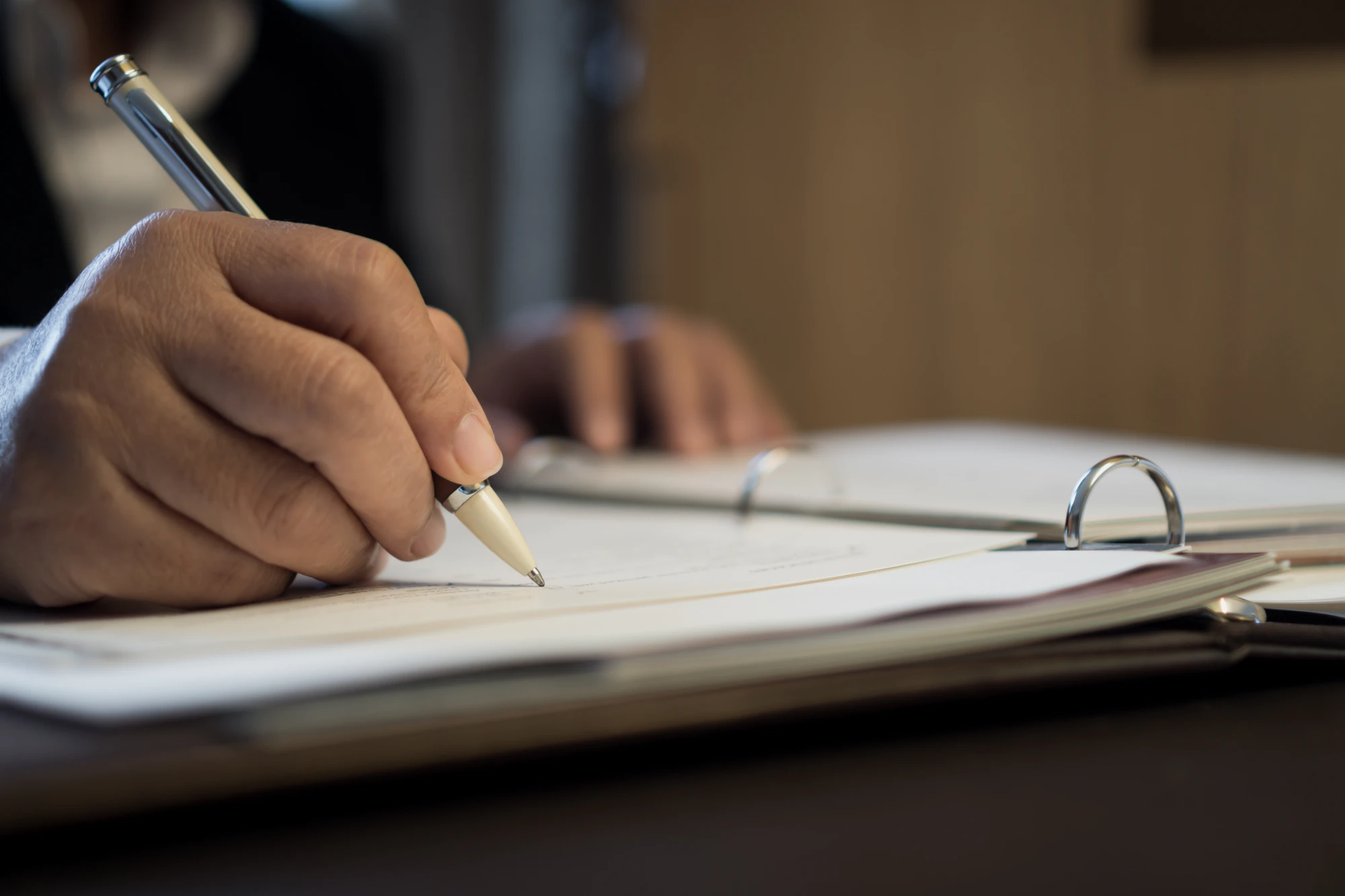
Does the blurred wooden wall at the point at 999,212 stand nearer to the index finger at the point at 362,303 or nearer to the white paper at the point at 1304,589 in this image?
the white paper at the point at 1304,589

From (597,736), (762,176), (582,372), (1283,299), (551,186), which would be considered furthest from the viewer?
(551,186)

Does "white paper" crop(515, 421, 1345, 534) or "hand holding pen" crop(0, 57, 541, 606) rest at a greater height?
"hand holding pen" crop(0, 57, 541, 606)

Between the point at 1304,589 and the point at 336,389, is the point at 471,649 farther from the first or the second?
the point at 1304,589

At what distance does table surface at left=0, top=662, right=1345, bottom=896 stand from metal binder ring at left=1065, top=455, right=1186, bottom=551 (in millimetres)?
107

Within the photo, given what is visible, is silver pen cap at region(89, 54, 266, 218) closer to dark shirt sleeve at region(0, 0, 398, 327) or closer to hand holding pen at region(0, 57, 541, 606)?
hand holding pen at region(0, 57, 541, 606)

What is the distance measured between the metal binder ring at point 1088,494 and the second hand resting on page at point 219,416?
195 millimetres

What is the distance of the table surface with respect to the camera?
0.60 ft

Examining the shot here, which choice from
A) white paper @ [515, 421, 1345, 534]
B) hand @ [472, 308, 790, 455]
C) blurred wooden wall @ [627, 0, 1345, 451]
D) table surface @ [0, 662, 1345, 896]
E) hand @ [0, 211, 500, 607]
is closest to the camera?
table surface @ [0, 662, 1345, 896]

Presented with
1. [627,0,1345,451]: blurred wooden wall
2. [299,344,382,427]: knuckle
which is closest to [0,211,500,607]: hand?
[299,344,382,427]: knuckle

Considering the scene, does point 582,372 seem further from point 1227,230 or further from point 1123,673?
point 1227,230

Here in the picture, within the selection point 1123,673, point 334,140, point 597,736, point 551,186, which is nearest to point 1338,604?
point 1123,673

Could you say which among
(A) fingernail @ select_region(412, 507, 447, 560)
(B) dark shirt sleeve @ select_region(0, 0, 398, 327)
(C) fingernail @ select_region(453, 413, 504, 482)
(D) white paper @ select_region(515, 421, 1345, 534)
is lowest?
(D) white paper @ select_region(515, 421, 1345, 534)

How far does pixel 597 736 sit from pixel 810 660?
2.0 inches

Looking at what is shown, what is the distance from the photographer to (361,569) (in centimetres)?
33
